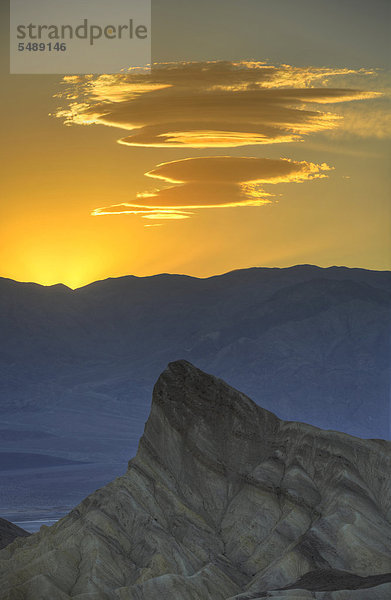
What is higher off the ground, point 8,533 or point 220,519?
point 220,519

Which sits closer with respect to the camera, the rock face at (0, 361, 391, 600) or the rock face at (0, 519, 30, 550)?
the rock face at (0, 361, 391, 600)

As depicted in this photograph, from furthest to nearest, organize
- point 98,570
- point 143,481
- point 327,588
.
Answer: point 143,481 → point 98,570 → point 327,588

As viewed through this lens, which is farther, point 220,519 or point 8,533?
point 8,533

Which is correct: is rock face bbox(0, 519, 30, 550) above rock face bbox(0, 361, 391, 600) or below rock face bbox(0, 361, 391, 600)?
below

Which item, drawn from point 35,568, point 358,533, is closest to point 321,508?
point 358,533

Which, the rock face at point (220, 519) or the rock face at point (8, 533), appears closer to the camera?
the rock face at point (220, 519)

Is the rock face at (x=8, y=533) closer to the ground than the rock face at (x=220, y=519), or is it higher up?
closer to the ground

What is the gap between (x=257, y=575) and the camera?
7369 centimetres

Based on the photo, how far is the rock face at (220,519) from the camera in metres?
70.2

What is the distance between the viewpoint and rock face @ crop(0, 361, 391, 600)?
70.2 meters

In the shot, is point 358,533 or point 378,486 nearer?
point 358,533

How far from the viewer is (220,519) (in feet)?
264

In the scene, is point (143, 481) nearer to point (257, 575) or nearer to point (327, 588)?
point (257, 575)

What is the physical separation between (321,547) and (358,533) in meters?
2.83
